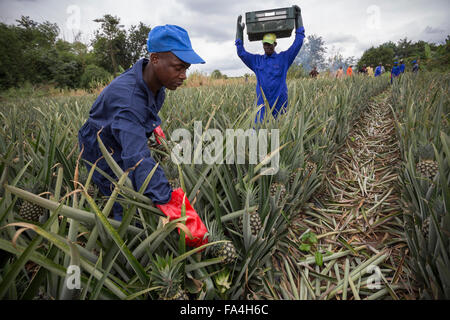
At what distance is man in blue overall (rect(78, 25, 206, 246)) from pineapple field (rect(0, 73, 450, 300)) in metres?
0.06

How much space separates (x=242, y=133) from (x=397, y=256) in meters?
1.01

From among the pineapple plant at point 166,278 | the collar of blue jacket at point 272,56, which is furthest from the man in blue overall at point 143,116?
the collar of blue jacket at point 272,56

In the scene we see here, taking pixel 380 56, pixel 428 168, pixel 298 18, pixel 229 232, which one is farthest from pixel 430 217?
pixel 380 56

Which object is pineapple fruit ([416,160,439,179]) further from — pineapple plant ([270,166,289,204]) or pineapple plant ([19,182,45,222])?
pineapple plant ([19,182,45,222])

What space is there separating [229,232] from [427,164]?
114 cm

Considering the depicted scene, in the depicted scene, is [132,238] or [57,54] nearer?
[132,238]

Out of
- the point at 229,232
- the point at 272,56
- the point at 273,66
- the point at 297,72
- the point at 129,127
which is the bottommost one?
the point at 229,232

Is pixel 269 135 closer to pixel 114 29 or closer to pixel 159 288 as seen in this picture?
pixel 159 288

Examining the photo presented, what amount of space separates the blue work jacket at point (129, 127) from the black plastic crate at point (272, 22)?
230 cm

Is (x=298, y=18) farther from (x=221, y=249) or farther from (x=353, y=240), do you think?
(x=221, y=249)

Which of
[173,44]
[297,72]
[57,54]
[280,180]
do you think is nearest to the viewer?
→ [173,44]

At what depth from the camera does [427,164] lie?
1.19 metres

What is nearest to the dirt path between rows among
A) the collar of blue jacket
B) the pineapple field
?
the pineapple field
